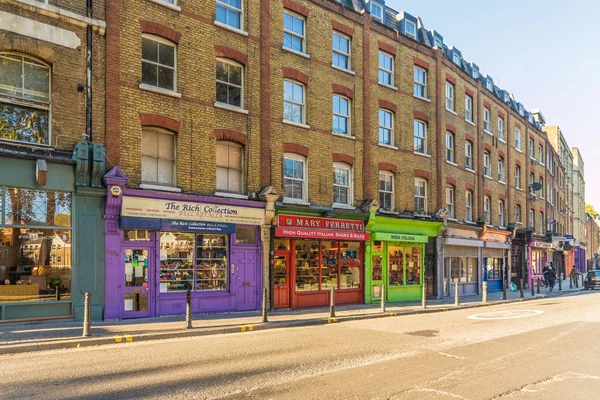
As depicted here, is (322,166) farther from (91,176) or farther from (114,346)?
(114,346)

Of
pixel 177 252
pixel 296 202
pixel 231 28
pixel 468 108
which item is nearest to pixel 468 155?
pixel 468 108

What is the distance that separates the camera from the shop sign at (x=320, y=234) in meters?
17.8

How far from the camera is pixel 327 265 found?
65.2 ft

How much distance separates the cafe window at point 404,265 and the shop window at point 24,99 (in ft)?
49.2

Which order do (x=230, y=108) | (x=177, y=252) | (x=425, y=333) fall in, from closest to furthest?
(x=425, y=333) → (x=177, y=252) → (x=230, y=108)

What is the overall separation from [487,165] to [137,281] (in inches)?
975

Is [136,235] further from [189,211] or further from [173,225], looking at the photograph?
[189,211]

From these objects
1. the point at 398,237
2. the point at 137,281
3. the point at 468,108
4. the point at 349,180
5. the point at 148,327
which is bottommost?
the point at 148,327

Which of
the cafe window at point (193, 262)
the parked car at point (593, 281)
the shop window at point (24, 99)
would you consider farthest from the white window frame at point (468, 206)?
the shop window at point (24, 99)

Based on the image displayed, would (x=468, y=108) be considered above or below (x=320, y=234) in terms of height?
above

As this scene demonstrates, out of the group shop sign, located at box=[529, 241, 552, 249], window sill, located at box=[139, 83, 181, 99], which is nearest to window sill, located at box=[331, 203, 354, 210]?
window sill, located at box=[139, 83, 181, 99]

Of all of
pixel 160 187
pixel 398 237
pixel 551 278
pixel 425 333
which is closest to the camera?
pixel 425 333

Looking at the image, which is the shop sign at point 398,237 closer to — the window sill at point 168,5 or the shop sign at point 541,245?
the window sill at point 168,5

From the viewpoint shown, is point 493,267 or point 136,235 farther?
point 493,267
